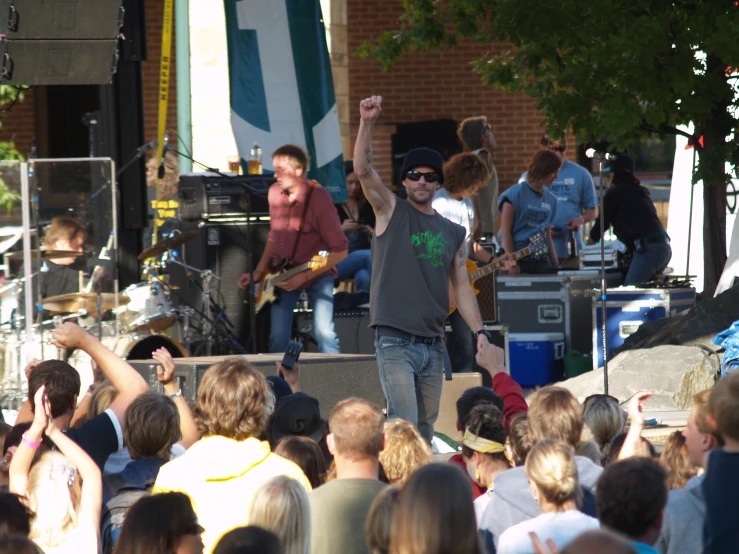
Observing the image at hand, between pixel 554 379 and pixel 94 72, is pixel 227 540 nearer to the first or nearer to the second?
pixel 94 72

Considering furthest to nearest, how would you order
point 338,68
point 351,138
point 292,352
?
point 351,138
point 338,68
point 292,352

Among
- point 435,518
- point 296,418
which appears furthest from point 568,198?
point 435,518

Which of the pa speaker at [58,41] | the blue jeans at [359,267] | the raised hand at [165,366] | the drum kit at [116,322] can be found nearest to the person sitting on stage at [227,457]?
the raised hand at [165,366]

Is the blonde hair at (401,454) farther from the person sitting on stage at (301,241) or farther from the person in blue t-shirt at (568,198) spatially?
the person in blue t-shirt at (568,198)

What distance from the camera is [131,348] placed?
951 centimetres

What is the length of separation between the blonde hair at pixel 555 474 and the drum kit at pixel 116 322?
5.64 m

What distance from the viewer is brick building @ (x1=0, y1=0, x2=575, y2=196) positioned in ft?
62.2

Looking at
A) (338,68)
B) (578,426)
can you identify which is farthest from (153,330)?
(338,68)

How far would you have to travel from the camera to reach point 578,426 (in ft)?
15.5

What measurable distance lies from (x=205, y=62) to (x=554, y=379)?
16.3ft

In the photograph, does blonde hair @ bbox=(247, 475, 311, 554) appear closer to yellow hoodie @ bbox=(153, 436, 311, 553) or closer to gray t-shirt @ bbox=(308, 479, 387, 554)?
gray t-shirt @ bbox=(308, 479, 387, 554)

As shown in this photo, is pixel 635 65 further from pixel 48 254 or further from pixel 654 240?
pixel 48 254

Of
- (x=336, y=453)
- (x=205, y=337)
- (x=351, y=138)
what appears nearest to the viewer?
(x=336, y=453)

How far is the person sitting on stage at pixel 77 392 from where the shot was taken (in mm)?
4930
